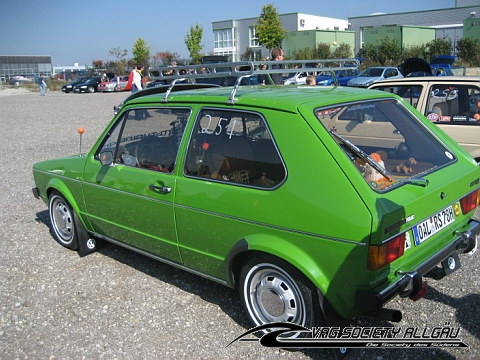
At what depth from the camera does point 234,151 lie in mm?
3367

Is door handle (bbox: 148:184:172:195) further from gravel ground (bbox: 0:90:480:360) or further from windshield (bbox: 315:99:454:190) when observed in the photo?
windshield (bbox: 315:99:454:190)

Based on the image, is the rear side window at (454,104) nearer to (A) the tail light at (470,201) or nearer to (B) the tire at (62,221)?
(A) the tail light at (470,201)

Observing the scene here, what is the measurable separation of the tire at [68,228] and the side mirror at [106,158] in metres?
0.93

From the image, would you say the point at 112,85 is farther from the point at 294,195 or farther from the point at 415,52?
the point at 294,195

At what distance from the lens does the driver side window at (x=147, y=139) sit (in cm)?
374

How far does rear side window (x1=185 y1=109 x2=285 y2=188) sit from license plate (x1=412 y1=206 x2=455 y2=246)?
93 cm

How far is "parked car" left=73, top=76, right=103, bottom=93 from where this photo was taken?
125 ft

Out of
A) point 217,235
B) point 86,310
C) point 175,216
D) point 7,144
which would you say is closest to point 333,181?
point 217,235

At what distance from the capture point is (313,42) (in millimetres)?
56250

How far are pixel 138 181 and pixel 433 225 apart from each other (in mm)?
2255

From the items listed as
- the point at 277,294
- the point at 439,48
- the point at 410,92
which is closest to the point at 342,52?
the point at 439,48

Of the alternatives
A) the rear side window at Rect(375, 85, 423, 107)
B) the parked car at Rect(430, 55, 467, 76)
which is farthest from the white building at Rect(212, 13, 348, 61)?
the rear side window at Rect(375, 85, 423, 107)

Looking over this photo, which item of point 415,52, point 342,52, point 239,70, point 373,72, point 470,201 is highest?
point 342,52

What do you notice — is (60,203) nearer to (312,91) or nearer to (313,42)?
(312,91)
